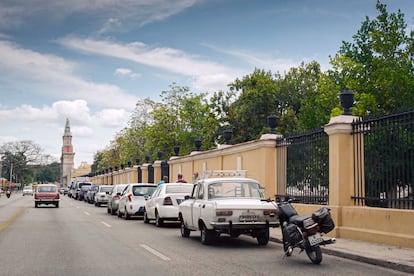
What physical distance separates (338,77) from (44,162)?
3830 inches

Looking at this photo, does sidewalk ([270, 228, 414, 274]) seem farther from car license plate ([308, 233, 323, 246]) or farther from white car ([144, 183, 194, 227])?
white car ([144, 183, 194, 227])

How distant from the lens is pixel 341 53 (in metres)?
52.8

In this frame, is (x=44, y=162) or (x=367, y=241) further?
(x=44, y=162)

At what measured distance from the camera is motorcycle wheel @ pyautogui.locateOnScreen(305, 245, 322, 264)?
32.2ft

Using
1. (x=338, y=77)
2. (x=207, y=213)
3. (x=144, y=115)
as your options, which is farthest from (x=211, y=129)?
(x=207, y=213)

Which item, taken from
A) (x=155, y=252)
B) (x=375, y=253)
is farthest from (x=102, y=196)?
(x=375, y=253)

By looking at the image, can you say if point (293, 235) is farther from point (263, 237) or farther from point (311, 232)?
point (263, 237)

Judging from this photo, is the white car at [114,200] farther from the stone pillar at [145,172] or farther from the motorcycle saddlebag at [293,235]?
the motorcycle saddlebag at [293,235]

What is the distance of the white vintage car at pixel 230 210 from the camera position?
39.5 feet

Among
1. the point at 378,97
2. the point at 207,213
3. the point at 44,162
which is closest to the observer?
the point at 207,213

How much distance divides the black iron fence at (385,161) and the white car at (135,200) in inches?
413

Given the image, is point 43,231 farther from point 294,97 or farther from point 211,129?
point 294,97

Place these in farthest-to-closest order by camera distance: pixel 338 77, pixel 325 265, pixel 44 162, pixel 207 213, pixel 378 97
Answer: pixel 44 162 < pixel 338 77 < pixel 378 97 < pixel 207 213 < pixel 325 265

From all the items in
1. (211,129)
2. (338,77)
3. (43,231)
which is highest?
(338,77)
